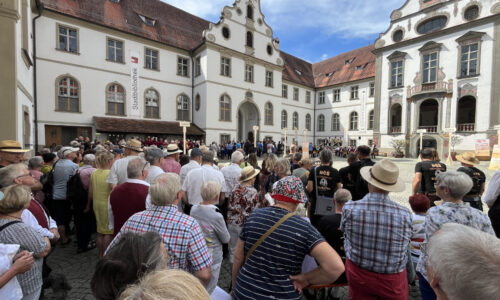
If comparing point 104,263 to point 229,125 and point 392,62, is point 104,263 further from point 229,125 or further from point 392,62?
point 392,62

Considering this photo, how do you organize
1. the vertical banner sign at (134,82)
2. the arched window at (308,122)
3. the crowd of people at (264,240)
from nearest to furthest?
the crowd of people at (264,240) → the vertical banner sign at (134,82) → the arched window at (308,122)

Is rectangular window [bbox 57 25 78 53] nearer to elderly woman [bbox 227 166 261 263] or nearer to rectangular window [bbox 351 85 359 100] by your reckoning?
elderly woman [bbox 227 166 261 263]

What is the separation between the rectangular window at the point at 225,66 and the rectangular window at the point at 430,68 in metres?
19.1

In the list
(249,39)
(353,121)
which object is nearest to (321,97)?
(353,121)

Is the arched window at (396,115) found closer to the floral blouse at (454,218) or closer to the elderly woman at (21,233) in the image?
the floral blouse at (454,218)

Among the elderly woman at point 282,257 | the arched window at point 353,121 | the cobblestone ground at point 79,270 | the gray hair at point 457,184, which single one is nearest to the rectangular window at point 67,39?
the cobblestone ground at point 79,270

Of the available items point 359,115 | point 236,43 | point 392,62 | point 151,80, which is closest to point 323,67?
point 359,115

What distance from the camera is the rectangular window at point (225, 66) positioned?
23055 mm

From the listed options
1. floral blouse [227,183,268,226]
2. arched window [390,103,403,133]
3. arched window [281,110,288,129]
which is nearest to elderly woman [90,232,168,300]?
floral blouse [227,183,268,226]

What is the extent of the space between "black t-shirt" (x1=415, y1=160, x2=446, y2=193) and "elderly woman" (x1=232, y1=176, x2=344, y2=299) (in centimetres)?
401

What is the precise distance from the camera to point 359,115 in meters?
31.5

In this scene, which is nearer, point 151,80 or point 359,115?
point 151,80

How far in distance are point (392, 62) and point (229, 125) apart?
18605mm

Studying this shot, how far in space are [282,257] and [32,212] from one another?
2537mm
